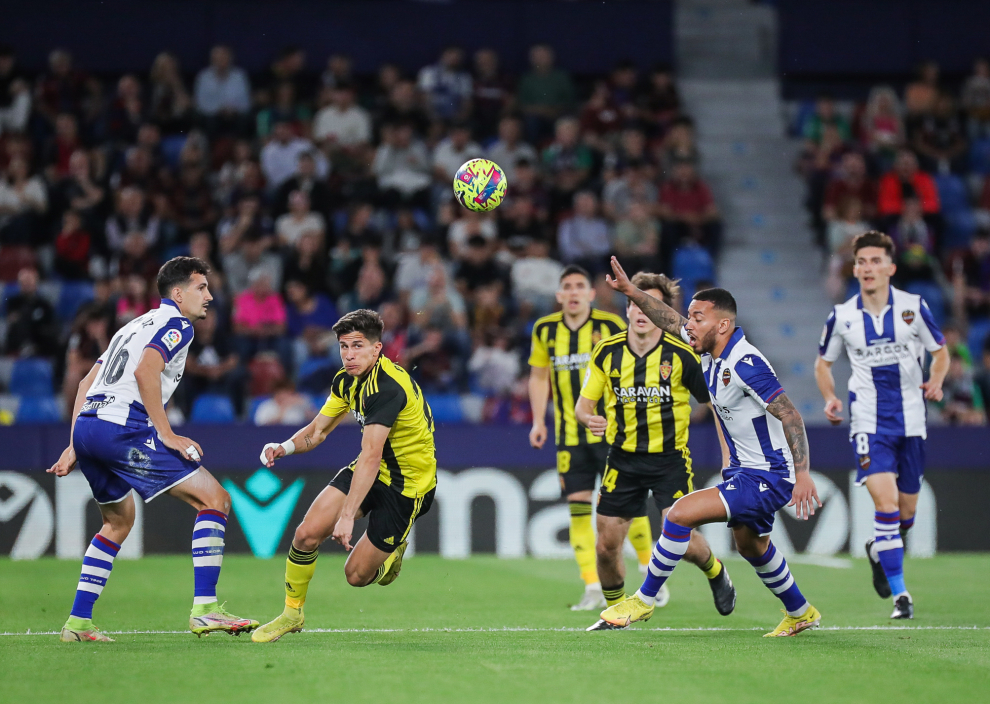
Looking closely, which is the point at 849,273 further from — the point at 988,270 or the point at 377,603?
the point at 377,603

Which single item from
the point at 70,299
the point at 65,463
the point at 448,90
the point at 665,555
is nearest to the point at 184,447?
the point at 65,463

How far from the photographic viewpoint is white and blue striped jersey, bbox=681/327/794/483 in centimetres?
695

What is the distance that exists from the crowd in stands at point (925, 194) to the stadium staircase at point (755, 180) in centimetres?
43

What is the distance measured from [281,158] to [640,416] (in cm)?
993

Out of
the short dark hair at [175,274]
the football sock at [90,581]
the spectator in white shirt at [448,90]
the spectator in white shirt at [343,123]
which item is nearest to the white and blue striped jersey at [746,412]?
the short dark hair at [175,274]

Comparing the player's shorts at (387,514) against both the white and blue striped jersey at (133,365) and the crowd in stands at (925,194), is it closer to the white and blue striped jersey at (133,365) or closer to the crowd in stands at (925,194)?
the white and blue striped jersey at (133,365)

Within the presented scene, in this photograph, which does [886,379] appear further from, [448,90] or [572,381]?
[448,90]

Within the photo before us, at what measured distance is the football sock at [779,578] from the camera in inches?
281

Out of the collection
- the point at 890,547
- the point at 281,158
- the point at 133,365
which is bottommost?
the point at 890,547

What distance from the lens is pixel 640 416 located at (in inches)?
320

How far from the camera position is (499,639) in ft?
23.4

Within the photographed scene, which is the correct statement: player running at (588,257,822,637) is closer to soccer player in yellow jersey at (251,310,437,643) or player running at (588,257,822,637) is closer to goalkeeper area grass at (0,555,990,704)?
goalkeeper area grass at (0,555,990,704)

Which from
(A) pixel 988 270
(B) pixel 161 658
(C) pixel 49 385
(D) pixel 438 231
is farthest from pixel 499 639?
(A) pixel 988 270

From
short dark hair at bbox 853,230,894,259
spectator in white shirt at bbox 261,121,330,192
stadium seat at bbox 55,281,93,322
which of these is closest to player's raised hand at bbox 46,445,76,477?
short dark hair at bbox 853,230,894,259
